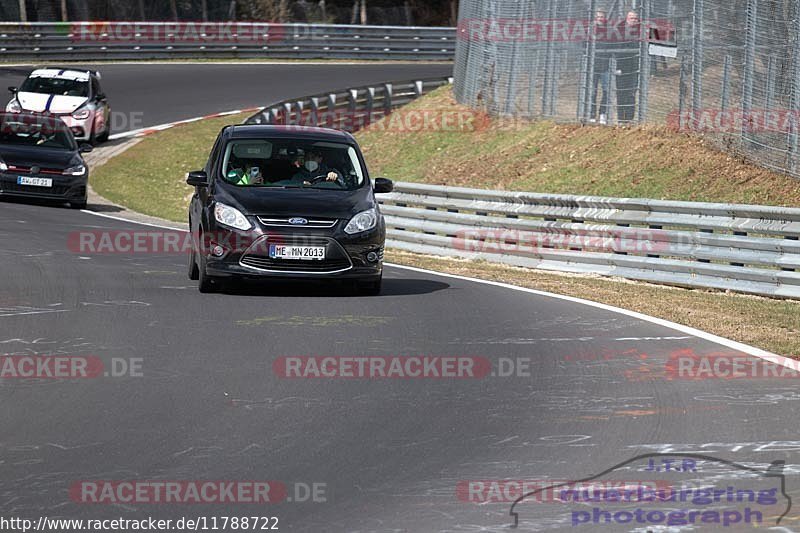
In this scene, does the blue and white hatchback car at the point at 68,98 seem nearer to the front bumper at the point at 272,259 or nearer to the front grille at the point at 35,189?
the front grille at the point at 35,189

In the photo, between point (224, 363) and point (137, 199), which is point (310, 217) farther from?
point (137, 199)

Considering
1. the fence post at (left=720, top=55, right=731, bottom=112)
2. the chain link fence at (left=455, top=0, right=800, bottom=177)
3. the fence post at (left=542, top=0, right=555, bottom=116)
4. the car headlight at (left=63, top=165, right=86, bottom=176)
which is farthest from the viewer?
the fence post at (left=542, top=0, right=555, bottom=116)

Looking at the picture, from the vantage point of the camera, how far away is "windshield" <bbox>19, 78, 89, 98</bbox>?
32.5 metres

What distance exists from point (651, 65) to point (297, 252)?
1218 cm

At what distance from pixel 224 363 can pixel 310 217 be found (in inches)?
153

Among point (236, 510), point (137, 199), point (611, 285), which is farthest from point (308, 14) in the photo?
point (236, 510)

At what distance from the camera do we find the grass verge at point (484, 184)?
13.1 m

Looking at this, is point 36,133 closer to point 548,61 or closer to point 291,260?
point 548,61

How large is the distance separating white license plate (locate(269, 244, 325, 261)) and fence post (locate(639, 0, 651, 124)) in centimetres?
1202

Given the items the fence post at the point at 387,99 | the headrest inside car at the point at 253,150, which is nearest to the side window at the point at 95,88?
the fence post at the point at 387,99

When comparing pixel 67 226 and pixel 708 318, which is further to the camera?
pixel 67 226

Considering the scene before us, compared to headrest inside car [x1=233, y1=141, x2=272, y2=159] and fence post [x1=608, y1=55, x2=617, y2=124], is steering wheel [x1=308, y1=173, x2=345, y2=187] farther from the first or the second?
fence post [x1=608, y1=55, x2=617, y2=124]

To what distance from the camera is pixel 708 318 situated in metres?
13.2

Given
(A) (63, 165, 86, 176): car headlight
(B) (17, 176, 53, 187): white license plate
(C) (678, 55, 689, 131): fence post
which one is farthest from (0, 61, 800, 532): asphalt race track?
(A) (63, 165, 86, 176): car headlight
